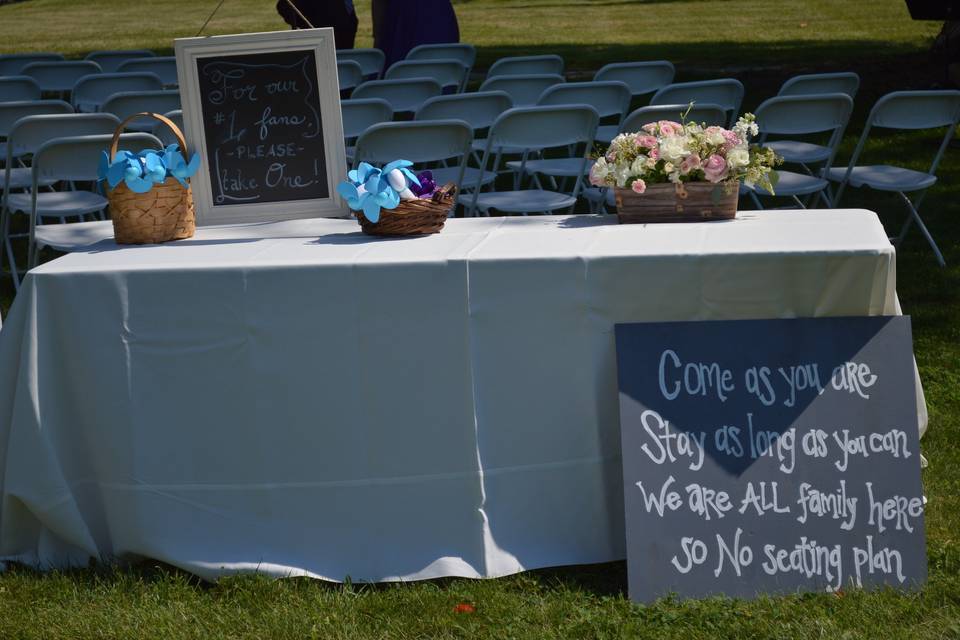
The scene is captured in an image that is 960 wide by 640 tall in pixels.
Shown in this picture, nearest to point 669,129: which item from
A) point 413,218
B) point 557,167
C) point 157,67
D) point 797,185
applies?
point 413,218

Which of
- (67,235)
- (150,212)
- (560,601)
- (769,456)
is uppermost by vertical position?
(150,212)

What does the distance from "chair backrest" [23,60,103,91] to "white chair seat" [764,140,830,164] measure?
214 inches

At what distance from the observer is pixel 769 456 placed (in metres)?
3.21

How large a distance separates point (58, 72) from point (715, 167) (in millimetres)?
7210

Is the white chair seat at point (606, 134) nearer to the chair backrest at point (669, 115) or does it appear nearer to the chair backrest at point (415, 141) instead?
the chair backrest at point (669, 115)

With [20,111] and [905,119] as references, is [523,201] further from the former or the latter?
[20,111]

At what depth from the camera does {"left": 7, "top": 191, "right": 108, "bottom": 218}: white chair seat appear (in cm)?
586

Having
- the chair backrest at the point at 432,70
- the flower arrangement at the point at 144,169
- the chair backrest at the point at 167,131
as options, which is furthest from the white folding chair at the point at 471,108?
the flower arrangement at the point at 144,169

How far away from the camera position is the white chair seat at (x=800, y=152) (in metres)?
6.42

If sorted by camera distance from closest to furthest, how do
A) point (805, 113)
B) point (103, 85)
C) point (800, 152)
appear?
point (805, 113) → point (800, 152) → point (103, 85)

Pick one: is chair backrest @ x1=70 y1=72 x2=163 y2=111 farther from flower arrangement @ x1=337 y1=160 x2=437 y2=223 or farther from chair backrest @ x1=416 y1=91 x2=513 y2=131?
flower arrangement @ x1=337 y1=160 x2=437 y2=223

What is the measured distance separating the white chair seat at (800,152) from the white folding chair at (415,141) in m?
1.82

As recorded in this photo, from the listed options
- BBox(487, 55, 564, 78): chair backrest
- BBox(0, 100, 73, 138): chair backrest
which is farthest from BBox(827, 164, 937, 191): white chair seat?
BBox(0, 100, 73, 138): chair backrest

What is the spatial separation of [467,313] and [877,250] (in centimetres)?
110
